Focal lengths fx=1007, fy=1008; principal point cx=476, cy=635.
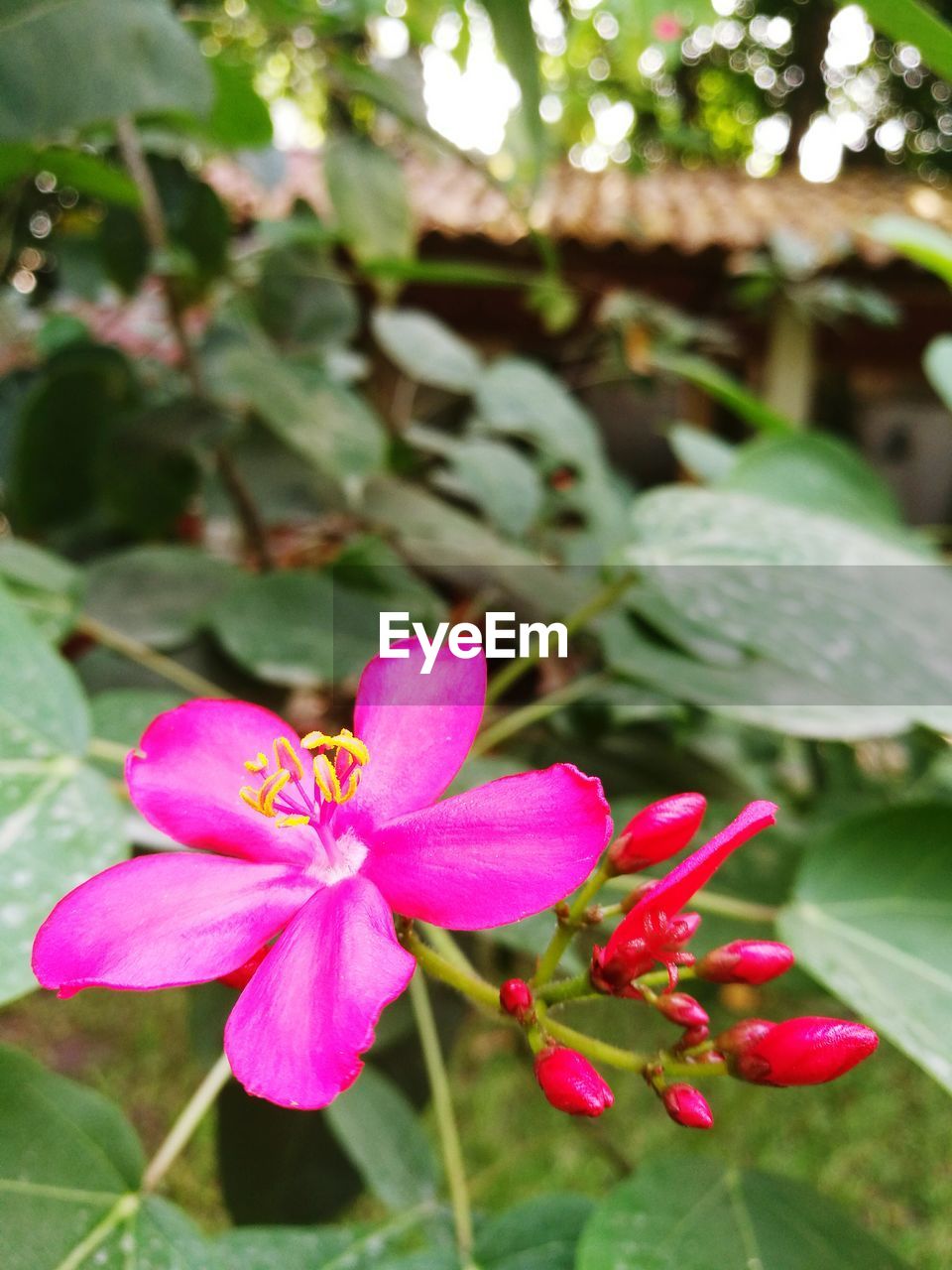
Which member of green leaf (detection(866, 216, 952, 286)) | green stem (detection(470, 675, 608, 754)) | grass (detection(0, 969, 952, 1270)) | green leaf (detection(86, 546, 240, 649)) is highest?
green leaf (detection(866, 216, 952, 286))

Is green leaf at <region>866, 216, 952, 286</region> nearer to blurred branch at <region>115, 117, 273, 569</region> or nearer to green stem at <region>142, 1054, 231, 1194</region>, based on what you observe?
blurred branch at <region>115, 117, 273, 569</region>

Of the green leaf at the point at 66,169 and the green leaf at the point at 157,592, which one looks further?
the green leaf at the point at 157,592

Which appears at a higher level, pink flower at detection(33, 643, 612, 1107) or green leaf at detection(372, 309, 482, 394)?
pink flower at detection(33, 643, 612, 1107)

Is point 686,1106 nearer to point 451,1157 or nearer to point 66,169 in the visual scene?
point 451,1157

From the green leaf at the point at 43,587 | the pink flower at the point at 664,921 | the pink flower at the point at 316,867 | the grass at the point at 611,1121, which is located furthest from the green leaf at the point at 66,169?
the grass at the point at 611,1121

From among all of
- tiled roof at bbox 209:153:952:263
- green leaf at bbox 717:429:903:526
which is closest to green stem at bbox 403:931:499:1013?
green leaf at bbox 717:429:903:526

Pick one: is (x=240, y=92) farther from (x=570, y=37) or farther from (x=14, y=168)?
(x=570, y=37)

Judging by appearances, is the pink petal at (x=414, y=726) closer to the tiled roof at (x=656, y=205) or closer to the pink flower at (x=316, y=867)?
the pink flower at (x=316, y=867)
